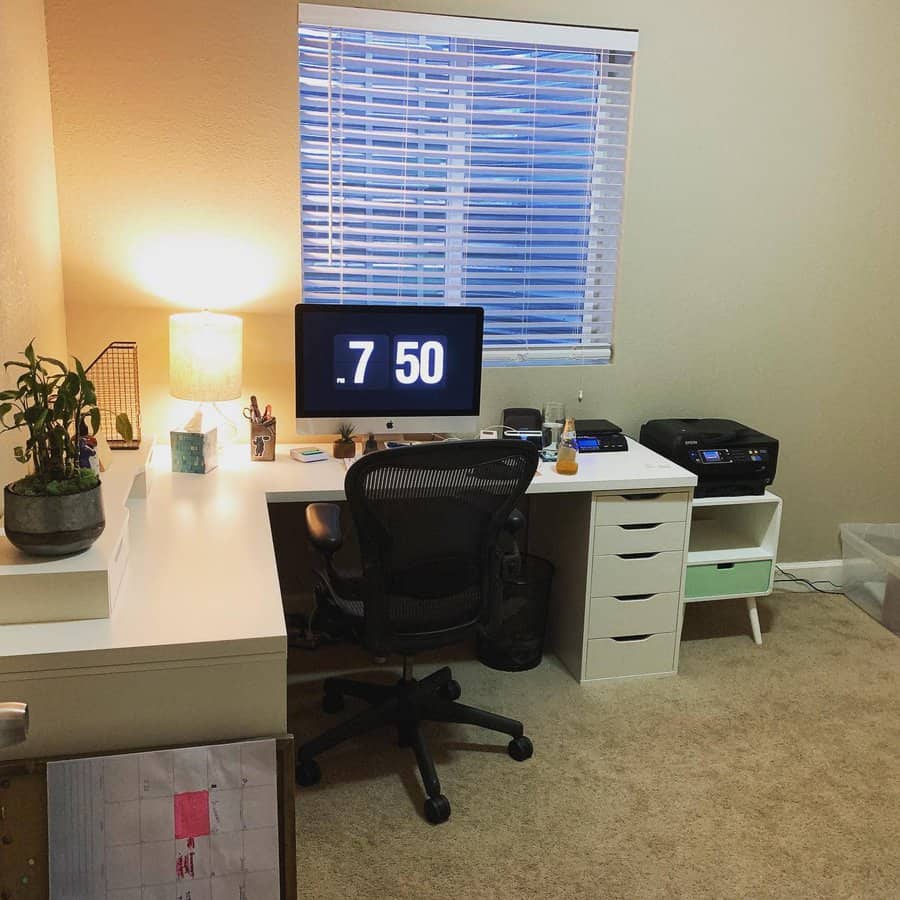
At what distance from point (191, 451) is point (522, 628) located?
124 centimetres


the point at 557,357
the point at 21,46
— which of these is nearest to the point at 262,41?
the point at 21,46

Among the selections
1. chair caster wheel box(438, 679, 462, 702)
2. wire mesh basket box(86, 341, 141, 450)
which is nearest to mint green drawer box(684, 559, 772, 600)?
chair caster wheel box(438, 679, 462, 702)

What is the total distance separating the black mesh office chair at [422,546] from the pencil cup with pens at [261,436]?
1.79 feet

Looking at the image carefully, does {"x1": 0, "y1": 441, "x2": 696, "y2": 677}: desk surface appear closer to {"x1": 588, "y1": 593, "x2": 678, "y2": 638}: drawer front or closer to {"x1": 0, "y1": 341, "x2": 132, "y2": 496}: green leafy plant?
{"x1": 0, "y1": 341, "x2": 132, "y2": 496}: green leafy plant

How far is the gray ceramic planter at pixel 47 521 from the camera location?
1771 mm

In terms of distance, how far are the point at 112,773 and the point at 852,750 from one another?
6.99ft

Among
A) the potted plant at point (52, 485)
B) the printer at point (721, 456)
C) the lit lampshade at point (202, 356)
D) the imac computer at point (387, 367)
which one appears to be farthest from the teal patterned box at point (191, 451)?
the printer at point (721, 456)

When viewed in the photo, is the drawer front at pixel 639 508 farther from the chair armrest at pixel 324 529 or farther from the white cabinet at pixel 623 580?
the chair armrest at pixel 324 529

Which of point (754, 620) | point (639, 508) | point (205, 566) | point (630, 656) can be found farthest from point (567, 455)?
point (205, 566)

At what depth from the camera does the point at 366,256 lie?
3328mm

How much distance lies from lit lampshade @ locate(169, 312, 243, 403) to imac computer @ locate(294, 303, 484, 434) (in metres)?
0.21

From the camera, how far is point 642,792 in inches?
102

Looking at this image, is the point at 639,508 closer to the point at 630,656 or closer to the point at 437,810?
the point at 630,656

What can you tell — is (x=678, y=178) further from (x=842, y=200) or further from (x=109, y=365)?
(x=109, y=365)
